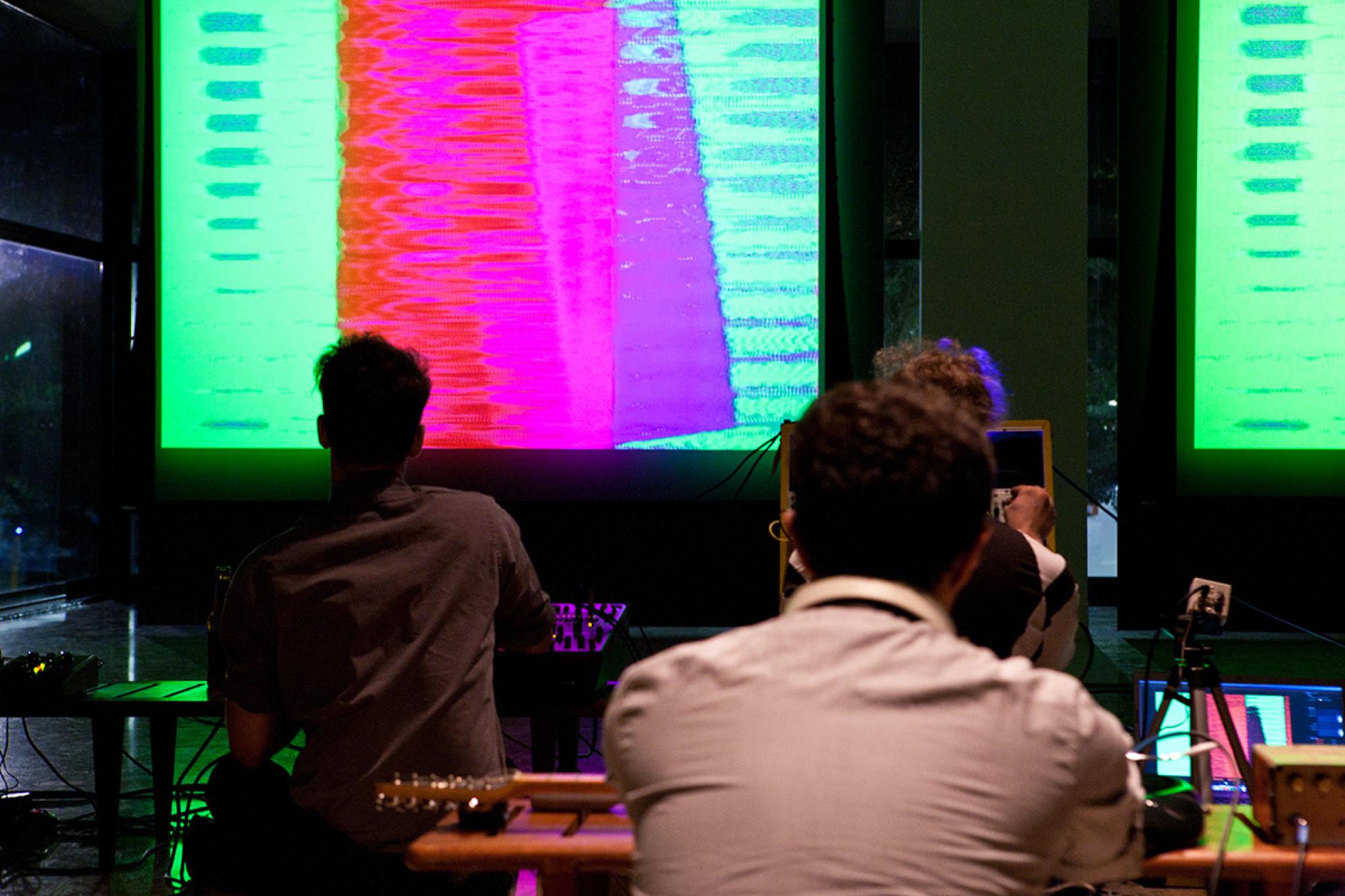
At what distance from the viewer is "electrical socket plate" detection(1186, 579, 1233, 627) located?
78.4 inches

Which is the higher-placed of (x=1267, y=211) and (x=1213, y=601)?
(x=1267, y=211)

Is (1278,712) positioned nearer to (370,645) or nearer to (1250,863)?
(1250,863)

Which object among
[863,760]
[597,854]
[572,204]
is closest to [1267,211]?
[572,204]

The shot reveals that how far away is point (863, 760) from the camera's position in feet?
2.84

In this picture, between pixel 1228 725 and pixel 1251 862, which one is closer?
pixel 1251 862

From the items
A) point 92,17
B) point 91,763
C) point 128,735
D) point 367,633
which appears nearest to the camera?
point 367,633

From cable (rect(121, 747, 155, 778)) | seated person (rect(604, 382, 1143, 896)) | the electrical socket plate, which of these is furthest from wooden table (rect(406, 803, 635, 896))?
cable (rect(121, 747, 155, 778))

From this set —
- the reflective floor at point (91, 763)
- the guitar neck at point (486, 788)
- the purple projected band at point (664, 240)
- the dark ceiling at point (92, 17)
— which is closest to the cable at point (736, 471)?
the purple projected band at point (664, 240)

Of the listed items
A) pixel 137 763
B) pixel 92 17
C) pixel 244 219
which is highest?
pixel 92 17

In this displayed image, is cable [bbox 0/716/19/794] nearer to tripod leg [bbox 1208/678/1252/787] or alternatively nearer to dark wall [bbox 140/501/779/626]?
dark wall [bbox 140/501/779/626]

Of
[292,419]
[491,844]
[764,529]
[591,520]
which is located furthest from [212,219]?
[491,844]

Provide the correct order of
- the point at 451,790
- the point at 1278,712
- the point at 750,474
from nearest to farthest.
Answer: the point at 451,790, the point at 1278,712, the point at 750,474

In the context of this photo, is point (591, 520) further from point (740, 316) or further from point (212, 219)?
point (212, 219)

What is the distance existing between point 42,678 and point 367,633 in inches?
59.3
